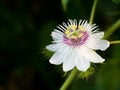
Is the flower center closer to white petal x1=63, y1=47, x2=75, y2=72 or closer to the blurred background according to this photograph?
white petal x1=63, y1=47, x2=75, y2=72

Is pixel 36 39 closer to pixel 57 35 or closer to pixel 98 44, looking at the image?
pixel 57 35

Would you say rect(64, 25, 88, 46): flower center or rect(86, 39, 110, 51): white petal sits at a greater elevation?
rect(64, 25, 88, 46): flower center

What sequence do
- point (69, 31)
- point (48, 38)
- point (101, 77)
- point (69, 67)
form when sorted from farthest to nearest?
point (48, 38), point (101, 77), point (69, 31), point (69, 67)

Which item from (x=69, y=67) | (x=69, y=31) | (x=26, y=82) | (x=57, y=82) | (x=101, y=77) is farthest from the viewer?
(x=26, y=82)

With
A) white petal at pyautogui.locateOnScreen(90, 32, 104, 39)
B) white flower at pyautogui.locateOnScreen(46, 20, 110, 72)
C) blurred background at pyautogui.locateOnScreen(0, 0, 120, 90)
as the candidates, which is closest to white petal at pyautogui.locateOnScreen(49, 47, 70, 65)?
white flower at pyautogui.locateOnScreen(46, 20, 110, 72)

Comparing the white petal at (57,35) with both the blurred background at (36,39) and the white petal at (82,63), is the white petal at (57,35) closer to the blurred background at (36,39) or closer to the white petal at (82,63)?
the white petal at (82,63)

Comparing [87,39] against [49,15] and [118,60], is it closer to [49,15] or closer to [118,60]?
[118,60]

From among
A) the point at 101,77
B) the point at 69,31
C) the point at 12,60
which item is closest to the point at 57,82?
the point at 12,60
